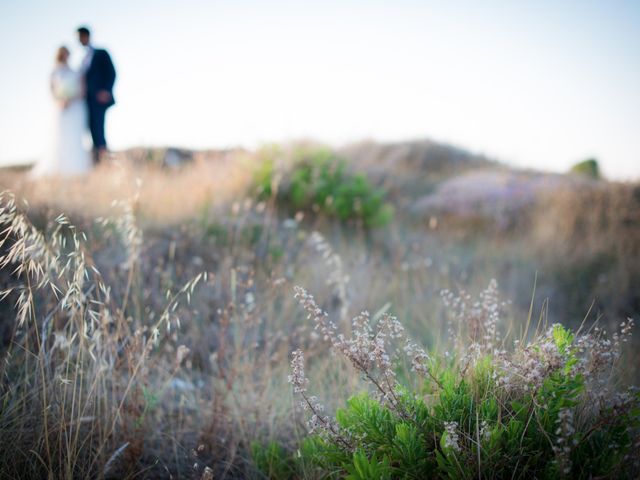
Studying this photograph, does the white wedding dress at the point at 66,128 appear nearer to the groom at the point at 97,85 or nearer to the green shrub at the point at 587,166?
the groom at the point at 97,85

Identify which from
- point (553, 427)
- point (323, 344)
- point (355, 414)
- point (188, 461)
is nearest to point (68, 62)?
point (323, 344)

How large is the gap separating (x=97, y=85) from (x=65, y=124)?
3.03 ft

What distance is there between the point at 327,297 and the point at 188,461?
236 centimetres

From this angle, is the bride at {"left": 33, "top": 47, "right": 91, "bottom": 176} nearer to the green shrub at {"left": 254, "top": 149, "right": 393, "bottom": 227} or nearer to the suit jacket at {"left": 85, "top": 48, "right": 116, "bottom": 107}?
the suit jacket at {"left": 85, "top": 48, "right": 116, "bottom": 107}

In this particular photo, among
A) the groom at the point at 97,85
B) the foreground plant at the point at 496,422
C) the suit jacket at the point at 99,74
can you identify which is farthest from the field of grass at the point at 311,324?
the suit jacket at the point at 99,74

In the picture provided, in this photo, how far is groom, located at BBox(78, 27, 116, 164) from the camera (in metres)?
7.44

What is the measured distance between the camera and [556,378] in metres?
1.54

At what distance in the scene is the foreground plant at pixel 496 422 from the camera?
4.52ft

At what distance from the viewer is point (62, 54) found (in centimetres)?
721

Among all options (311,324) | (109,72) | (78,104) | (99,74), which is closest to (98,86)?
(99,74)

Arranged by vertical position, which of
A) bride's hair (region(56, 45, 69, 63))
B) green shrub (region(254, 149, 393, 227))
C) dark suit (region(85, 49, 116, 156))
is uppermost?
bride's hair (region(56, 45, 69, 63))

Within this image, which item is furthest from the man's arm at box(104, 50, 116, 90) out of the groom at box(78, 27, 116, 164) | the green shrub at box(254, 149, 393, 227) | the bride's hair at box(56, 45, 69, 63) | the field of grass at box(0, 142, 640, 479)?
the green shrub at box(254, 149, 393, 227)

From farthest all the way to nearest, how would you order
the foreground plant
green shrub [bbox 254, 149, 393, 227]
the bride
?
the bride
green shrub [bbox 254, 149, 393, 227]
the foreground plant

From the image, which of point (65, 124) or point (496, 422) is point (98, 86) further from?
point (496, 422)
